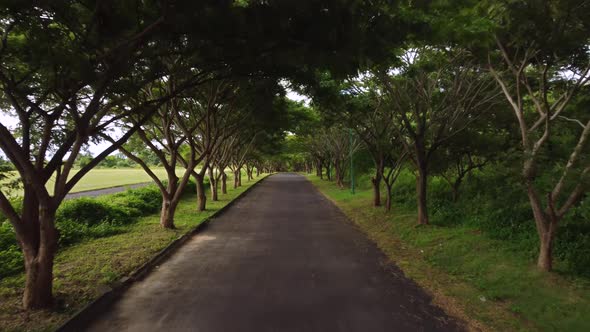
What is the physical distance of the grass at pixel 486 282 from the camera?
4316 mm

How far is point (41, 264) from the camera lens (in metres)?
4.61

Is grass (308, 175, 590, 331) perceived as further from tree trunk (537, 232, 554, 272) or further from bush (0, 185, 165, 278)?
bush (0, 185, 165, 278)

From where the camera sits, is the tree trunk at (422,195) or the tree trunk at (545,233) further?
the tree trunk at (422,195)

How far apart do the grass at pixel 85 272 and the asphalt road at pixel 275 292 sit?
498 mm

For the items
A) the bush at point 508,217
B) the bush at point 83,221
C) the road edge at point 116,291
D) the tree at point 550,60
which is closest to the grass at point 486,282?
the bush at point 508,217

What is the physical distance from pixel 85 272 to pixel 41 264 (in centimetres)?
163

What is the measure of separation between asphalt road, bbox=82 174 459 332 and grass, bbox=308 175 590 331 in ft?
1.33

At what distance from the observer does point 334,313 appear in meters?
4.45

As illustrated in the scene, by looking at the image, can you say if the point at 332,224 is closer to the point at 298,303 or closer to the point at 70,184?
the point at 298,303

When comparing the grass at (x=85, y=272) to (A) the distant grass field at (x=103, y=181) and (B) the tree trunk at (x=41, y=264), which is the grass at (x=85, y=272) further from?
(A) the distant grass field at (x=103, y=181)

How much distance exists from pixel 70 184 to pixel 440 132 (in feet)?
28.8

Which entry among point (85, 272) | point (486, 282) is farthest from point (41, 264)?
point (486, 282)

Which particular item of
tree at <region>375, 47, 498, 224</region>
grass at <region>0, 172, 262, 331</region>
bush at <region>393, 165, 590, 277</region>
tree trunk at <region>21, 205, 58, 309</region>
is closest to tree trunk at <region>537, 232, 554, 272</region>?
bush at <region>393, 165, 590, 277</region>

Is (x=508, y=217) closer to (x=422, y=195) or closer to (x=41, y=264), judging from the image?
(x=422, y=195)
